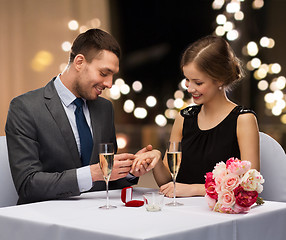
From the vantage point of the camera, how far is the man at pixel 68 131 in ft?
6.10

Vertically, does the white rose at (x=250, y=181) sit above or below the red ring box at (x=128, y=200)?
above

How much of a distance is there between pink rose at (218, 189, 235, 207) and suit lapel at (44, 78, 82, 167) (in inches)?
32.5

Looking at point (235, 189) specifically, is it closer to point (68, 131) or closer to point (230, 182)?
point (230, 182)

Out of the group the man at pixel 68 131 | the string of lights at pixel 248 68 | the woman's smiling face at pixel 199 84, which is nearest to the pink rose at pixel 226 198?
the man at pixel 68 131

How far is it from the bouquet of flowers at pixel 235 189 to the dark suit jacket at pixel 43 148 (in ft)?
1.88

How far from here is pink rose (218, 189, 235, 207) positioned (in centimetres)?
148

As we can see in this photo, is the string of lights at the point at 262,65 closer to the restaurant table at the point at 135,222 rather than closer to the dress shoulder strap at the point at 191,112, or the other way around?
the dress shoulder strap at the point at 191,112

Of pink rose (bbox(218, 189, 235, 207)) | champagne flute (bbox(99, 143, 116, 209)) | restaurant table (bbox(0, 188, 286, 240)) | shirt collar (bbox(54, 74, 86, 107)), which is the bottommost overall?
restaurant table (bbox(0, 188, 286, 240))

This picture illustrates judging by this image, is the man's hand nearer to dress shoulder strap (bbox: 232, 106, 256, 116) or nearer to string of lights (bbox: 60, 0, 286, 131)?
dress shoulder strap (bbox: 232, 106, 256, 116)

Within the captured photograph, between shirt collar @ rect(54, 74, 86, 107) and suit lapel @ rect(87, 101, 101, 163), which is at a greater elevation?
shirt collar @ rect(54, 74, 86, 107)

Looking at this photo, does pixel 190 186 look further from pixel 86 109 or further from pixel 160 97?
pixel 160 97

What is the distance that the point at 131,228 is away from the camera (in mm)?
1289

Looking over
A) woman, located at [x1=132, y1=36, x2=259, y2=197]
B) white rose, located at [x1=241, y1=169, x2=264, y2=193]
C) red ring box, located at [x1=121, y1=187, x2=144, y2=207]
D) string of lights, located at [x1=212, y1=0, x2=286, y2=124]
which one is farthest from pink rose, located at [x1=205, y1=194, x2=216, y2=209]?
string of lights, located at [x1=212, y1=0, x2=286, y2=124]

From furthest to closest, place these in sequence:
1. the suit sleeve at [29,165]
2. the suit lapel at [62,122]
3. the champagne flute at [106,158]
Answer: the suit lapel at [62,122] < the suit sleeve at [29,165] < the champagne flute at [106,158]
